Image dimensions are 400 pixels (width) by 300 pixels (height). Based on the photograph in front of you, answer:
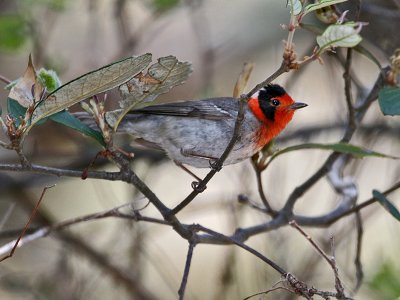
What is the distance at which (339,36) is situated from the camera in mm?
1812

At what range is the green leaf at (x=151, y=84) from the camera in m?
2.03

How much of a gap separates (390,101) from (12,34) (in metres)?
2.21

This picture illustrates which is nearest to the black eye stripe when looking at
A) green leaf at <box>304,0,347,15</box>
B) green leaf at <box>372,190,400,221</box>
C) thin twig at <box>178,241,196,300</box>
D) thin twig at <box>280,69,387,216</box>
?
thin twig at <box>280,69,387,216</box>

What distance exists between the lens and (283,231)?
3764 mm

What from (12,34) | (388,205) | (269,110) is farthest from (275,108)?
(12,34)

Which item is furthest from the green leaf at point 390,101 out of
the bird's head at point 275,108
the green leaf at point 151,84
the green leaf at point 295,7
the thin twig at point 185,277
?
the bird's head at point 275,108

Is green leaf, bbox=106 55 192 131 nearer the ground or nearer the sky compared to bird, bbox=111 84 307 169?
nearer the ground

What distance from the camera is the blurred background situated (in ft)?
12.1

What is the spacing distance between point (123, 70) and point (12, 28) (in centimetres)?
189

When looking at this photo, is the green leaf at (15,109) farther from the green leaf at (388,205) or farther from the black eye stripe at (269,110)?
the black eye stripe at (269,110)

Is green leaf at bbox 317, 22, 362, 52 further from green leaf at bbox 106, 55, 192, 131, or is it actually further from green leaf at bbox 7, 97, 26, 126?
green leaf at bbox 7, 97, 26, 126

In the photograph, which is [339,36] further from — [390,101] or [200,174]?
[200,174]

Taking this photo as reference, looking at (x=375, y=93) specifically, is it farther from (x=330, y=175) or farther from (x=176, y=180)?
(x=176, y=180)

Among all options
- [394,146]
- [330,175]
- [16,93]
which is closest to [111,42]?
[394,146]
